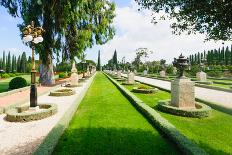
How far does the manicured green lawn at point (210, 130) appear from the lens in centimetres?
702

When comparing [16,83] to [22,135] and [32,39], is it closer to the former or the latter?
[32,39]

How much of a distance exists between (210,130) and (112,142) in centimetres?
360

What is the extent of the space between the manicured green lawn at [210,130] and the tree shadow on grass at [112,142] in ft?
3.39

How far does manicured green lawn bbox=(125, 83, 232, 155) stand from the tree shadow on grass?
1034mm

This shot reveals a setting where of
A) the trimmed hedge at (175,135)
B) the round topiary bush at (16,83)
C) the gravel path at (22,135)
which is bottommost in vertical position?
the gravel path at (22,135)

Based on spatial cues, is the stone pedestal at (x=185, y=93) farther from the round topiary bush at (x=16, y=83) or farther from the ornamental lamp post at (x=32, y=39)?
the round topiary bush at (x=16, y=83)

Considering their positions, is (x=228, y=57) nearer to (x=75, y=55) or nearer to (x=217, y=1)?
(x=75, y=55)

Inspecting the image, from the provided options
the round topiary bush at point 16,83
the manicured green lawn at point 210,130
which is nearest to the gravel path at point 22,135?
the manicured green lawn at point 210,130

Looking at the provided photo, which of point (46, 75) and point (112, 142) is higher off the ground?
point (46, 75)

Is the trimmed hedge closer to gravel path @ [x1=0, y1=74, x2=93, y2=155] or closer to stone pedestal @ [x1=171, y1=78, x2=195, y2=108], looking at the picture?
stone pedestal @ [x1=171, y1=78, x2=195, y2=108]

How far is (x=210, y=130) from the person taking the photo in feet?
28.9

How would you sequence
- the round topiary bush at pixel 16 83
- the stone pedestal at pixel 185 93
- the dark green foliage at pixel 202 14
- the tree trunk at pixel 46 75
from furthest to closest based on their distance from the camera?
1. the tree trunk at pixel 46 75
2. the round topiary bush at pixel 16 83
3. the stone pedestal at pixel 185 93
4. the dark green foliage at pixel 202 14

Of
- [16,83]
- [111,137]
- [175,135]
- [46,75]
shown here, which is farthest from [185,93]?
[46,75]

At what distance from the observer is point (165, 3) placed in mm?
6957
